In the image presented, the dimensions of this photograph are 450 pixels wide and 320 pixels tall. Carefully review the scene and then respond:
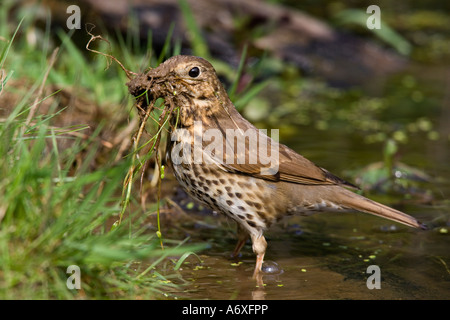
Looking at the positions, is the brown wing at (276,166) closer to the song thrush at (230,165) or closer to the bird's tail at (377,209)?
the song thrush at (230,165)

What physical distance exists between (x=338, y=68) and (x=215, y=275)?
6.83 meters

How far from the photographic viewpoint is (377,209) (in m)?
5.02

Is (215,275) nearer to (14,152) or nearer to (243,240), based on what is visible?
(243,240)

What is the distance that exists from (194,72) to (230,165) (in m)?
0.64

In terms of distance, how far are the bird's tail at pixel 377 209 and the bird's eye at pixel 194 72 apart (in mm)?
1327

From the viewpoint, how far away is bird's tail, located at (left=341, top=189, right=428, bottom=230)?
496 cm

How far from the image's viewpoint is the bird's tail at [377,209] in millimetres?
4961
